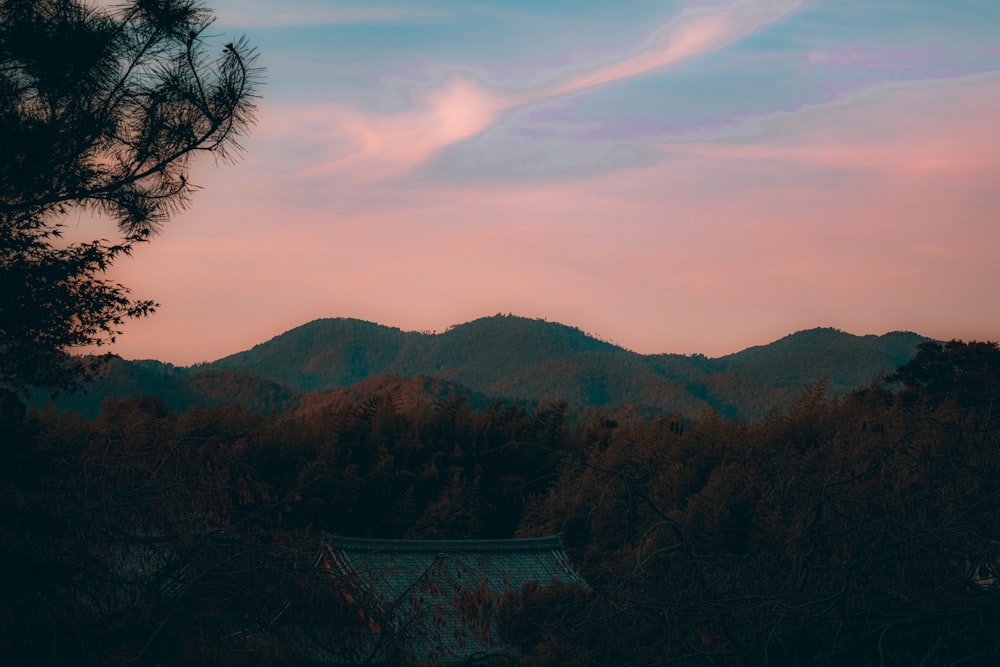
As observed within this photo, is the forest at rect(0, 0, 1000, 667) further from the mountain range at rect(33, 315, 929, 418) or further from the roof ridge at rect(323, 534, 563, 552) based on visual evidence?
the mountain range at rect(33, 315, 929, 418)

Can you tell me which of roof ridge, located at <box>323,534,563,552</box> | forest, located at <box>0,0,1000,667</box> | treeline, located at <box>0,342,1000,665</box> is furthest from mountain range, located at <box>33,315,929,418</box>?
treeline, located at <box>0,342,1000,665</box>

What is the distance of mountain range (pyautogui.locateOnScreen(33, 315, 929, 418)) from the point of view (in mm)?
58344

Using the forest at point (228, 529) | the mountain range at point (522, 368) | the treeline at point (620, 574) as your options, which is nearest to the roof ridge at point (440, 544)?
the forest at point (228, 529)

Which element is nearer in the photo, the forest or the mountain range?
the forest

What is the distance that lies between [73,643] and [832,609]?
8.93 ft

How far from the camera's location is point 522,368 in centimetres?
10519

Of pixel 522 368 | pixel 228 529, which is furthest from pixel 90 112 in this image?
pixel 522 368

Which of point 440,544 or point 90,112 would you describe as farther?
point 440,544

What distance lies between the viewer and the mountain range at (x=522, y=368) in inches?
2297

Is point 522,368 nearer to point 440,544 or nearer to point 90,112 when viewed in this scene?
point 440,544

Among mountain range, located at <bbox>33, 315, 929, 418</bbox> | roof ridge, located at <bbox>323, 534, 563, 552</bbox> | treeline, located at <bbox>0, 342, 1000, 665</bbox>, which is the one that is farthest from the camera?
mountain range, located at <bbox>33, 315, 929, 418</bbox>

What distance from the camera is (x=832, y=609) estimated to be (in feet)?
9.82

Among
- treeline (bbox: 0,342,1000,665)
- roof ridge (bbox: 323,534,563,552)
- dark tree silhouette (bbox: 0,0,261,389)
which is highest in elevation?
dark tree silhouette (bbox: 0,0,261,389)

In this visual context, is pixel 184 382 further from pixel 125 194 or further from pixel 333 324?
pixel 333 324
